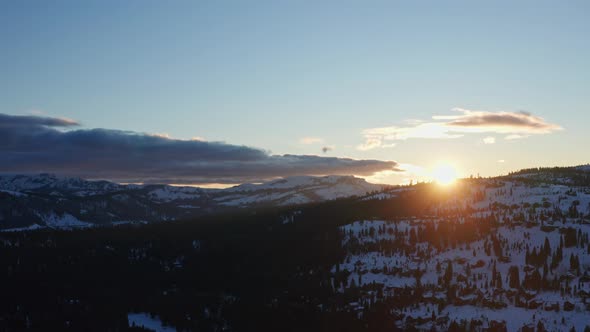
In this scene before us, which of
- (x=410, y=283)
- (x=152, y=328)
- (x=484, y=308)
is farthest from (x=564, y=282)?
(x=152, y=328)

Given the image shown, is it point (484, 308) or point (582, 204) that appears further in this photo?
point (582, 204)

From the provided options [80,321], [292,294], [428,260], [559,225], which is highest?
[559,225]

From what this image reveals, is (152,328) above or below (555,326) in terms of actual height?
below

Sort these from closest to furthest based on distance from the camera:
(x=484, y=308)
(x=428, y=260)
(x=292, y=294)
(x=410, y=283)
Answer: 1. (x=484, y=308)
2. (x=410, y=283)
3. (x=428, y=260)
4. (x=292, y=294)

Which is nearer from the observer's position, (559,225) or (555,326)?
(555,326)

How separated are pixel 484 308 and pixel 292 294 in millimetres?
70903

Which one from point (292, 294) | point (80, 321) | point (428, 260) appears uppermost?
point (428, 260)

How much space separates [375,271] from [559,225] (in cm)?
5749

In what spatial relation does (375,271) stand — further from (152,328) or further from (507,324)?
(152,328)

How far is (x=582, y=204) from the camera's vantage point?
7672 inches

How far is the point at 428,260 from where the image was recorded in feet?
589

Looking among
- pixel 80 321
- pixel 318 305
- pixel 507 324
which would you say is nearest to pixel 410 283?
pixel 318 305

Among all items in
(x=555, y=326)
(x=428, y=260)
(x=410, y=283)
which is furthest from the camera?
(x=428, y=260)

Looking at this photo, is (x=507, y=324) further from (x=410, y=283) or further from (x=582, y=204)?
(x=582, y=204)
